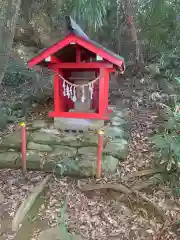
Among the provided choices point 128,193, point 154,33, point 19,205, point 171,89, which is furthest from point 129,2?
point 19,205

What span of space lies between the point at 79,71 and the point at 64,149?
2.15 metres

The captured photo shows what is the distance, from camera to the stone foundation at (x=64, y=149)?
15.5 feet

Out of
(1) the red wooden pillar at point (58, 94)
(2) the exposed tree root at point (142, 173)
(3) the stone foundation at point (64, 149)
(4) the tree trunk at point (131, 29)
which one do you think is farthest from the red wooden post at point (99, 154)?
(4) the tree trunk at point (131, 29)

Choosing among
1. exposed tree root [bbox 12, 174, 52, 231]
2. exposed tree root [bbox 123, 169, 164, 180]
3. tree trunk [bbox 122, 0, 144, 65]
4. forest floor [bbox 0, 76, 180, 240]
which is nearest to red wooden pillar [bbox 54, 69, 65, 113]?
forest floor [bbox 0, 76, 180, 240]

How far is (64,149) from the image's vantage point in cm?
521

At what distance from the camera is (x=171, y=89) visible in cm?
838

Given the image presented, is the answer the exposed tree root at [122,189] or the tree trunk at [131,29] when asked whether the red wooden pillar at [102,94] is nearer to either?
the exposed tree root at [122,189]

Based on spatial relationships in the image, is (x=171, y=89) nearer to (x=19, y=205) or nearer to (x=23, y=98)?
(x=23, y=98)

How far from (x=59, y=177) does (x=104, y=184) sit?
31.7 inches

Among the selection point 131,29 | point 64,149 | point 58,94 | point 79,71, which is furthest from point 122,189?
point 131,29

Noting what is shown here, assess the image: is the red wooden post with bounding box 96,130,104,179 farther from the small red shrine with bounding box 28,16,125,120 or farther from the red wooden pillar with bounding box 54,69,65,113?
the red wooden pillar with bounding box 54,69,65,113

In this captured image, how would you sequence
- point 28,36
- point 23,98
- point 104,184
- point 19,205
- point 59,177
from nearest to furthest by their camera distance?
1. point 19,205
2. point 104,184
3. point 59,177
4. point 23,98
5. point 28,36

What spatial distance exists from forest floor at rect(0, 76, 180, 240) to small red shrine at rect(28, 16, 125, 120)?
5.32 feet

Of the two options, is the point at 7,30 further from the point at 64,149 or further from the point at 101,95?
the point at 101,95
